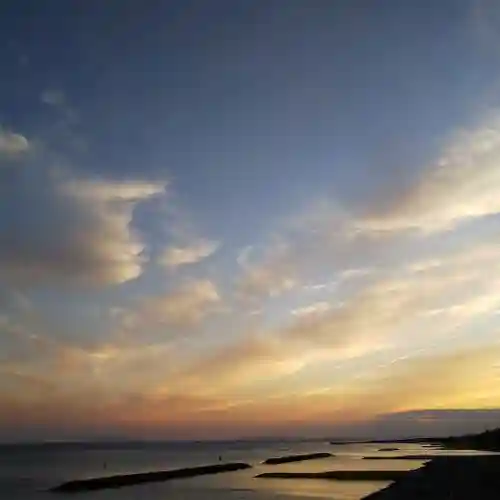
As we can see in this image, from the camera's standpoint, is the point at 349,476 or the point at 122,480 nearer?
the point at 122,480

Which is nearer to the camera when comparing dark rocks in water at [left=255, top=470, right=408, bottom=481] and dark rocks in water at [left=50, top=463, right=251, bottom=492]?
dark rocks in water at [left=50, top=463, right=251, bottom=492]

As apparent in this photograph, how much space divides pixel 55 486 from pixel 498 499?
43000 millimetres

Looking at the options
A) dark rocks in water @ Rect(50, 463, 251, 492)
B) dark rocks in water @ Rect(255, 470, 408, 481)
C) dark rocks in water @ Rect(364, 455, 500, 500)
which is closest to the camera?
dark rocks in water @ Rect(364, 455, 500, 500)

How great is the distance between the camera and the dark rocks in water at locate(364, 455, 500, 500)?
114 ft

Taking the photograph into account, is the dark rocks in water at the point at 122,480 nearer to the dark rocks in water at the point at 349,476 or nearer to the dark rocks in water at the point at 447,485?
the dark rocks in water at the point at 349,476

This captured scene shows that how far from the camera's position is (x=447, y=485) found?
130 ft

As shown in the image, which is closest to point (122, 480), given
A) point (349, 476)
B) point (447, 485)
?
point (349, 476)

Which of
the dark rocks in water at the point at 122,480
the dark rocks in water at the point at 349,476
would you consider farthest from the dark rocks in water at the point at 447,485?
the dark rocks in water at the point at 122,480

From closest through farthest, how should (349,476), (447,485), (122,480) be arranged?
(447,485)
(122,480)
(349,476)

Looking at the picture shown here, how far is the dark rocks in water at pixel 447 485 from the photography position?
34.8 metres

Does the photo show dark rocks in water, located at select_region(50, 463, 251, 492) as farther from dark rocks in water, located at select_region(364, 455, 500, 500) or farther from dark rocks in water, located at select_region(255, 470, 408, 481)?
dark rocks in water, located at select_region(364, 455, 500, 500)

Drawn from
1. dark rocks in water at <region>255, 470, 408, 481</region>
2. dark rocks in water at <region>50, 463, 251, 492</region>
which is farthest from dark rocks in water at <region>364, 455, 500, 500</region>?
dark rocks in water at <region>50, 463, 251, 492</region>

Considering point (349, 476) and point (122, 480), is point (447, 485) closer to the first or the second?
point (349, 476)

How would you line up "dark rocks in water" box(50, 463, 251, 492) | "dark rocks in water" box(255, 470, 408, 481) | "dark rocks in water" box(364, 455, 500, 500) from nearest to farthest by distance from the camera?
"dark rocks in water" box(364, 455, 500, 500), "dark rocks in water" box(50, 463, 251, 492), "dark rocks in water" box(255, 470, 408, 481)
